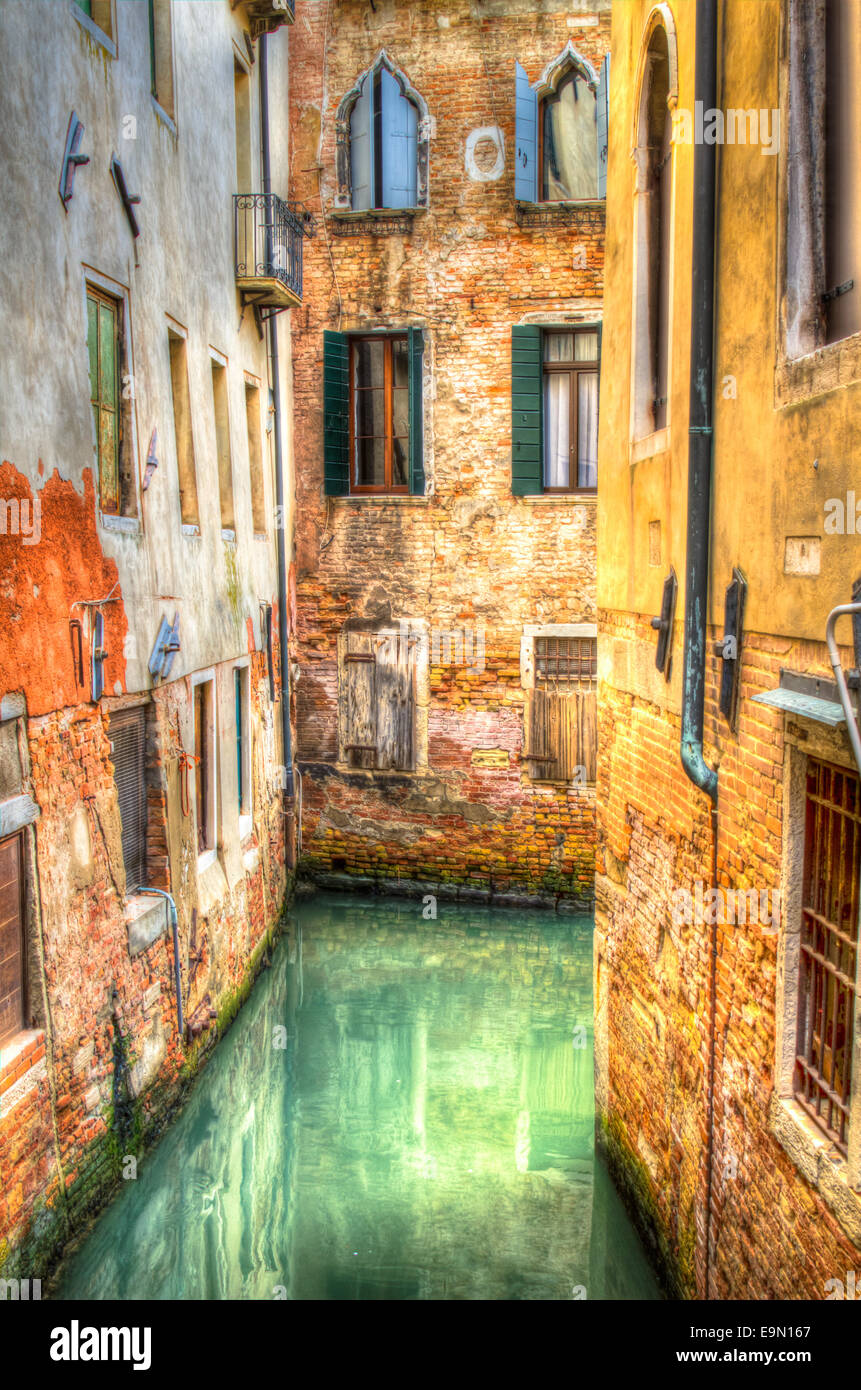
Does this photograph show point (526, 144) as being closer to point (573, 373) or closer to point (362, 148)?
point (362, 148)

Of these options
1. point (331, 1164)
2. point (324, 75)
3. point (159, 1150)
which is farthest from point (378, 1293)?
point (324, 75)

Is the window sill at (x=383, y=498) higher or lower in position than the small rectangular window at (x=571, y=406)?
lower

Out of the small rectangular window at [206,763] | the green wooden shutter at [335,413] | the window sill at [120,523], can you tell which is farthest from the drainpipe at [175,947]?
the green wooden shutter at [335,413]

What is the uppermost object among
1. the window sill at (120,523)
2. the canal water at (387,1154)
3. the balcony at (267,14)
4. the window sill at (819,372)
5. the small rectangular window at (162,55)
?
the balcony at (267,14)

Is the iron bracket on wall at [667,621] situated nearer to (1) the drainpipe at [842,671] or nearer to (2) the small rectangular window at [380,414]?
(1) the drainpipe at [842,671]

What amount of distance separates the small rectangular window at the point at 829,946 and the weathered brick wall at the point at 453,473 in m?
8.66

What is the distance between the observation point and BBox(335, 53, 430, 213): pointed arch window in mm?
12305

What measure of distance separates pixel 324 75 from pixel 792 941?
11.6 meters

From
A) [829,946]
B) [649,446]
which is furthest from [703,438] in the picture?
[829,946]

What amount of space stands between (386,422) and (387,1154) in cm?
791

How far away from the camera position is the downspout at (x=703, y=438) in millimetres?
4531

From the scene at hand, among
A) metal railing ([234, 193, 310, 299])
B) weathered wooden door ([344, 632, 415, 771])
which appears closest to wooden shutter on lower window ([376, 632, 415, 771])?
weathered wooden door ([344, 632, 415, 771])
